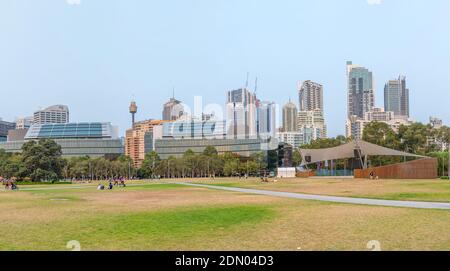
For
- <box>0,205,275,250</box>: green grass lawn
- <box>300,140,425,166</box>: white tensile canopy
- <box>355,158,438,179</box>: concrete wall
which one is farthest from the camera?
<box>300,140,425,166</box>: white tensile canopy

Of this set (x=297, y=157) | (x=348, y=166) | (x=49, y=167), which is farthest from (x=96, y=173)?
(x=348, y=166)

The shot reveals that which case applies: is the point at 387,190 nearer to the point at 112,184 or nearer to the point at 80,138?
the point at 112,184

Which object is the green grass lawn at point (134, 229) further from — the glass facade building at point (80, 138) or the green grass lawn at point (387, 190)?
the glass facade building at point (80, 138)

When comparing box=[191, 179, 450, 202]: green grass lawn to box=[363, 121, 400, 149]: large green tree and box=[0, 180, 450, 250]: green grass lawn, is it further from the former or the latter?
box=[363, 121, 400, 149]: large green tree

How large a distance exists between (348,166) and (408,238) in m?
103

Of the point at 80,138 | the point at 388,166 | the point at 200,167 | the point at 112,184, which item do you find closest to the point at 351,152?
the point at 388,166

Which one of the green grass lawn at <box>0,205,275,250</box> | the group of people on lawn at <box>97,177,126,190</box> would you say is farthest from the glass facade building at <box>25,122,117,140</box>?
the green grass lawn at <box>0,205,275,250</box>

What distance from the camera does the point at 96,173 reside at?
130625 millimetres

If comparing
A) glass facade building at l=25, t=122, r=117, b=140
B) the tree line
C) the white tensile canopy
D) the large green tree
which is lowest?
the tree line

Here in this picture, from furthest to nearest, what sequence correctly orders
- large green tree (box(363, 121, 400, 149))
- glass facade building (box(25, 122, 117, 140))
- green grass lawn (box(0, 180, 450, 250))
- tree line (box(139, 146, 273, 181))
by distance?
glass facade building (box(25, 122, 117, 140)) < tree line (box(139, 146, 273, 181)) < large green tree (box(363, 121, 400, 149)) < green grass lawn (box(0, 180, 450, 250))

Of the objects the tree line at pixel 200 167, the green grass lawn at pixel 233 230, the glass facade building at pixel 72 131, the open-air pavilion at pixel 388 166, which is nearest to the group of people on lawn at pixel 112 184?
the green grass lawn at pixel 233 230

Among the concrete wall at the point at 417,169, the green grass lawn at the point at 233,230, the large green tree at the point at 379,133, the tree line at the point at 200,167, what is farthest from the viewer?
the tree line at the point at 200,167
